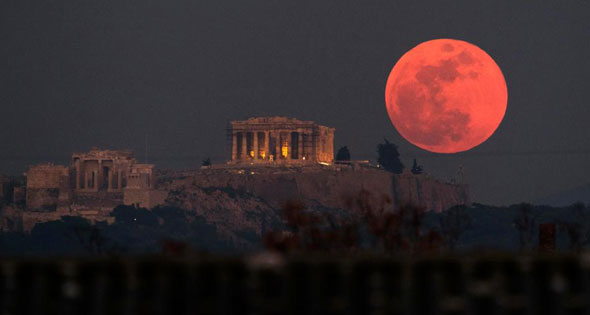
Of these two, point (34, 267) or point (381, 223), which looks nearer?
point (34, 267)

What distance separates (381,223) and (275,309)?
3973 cm

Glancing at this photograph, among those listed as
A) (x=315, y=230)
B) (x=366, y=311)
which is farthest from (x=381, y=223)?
(x=366, y=311)

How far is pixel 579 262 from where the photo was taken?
29.9 m

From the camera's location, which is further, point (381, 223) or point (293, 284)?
point (381, 223)

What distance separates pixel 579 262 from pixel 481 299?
2.43m

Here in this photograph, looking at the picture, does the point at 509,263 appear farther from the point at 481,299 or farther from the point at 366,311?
the point at 366,311

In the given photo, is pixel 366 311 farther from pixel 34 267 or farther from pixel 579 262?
pixel 34 267

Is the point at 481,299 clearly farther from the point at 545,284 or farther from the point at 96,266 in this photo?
the point at 96,266

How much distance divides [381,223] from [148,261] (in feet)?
132

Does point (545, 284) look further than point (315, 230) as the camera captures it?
No

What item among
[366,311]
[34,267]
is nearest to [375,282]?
[366,311]

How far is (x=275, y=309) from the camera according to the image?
99.8 ft

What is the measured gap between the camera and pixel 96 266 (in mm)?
30359

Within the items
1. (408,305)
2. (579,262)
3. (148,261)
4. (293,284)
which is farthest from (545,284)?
(148,261)
